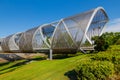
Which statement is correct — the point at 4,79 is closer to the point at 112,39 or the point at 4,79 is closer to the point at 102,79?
the point at 102,79

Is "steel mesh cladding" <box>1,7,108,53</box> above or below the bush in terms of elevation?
above

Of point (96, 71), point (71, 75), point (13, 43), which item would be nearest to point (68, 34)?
point (71, 75)

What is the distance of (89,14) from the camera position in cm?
3016

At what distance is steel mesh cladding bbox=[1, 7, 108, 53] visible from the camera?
30.3 meters

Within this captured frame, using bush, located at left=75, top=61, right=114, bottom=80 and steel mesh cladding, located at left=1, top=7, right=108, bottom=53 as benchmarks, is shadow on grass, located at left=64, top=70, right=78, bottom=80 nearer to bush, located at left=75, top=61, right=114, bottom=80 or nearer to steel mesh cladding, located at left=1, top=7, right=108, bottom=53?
bush, located at left=75, top=61, right=114, bottom=80

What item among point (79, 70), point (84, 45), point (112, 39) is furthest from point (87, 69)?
point (84, 45)

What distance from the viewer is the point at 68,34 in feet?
107

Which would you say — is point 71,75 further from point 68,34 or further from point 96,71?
point 68,34

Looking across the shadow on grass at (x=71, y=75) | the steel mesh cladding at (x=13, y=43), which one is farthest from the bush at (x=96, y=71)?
the steel mesh cladding at (x=13, y=43)

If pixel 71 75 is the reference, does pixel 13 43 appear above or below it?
above

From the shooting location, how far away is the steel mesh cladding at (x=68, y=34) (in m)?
30.3

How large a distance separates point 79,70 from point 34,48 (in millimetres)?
30020

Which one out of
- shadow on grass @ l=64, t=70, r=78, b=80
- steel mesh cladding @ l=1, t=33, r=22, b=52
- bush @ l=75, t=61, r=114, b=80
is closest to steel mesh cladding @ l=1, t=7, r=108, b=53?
steel mesh cladding @ l=1, t=33, r=22, b=52

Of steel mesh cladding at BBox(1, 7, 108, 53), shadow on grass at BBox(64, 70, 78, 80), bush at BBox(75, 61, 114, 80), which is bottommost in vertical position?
shadow on grass at BBox(64, 70, 78, 80)
